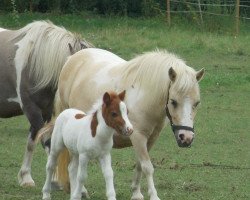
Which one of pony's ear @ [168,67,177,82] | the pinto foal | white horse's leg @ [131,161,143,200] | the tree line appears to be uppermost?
pony's ear @ [168,67,177,82]

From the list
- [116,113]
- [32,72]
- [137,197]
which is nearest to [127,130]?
[116,113]

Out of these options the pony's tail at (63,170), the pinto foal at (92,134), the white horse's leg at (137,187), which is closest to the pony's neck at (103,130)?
the pinto foal at (92,134)

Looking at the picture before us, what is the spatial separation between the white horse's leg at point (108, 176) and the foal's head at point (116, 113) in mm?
315

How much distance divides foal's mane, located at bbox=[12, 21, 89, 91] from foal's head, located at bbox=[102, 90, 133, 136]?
2.40m

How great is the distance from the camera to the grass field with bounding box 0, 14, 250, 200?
8.59m

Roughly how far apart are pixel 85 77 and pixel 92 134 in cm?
164

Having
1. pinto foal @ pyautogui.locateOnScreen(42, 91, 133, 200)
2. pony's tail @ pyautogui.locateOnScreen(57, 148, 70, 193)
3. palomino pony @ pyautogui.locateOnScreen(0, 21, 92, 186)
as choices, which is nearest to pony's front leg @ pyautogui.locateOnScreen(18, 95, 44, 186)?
palomino pony @ pyautogui.locateOnScreen(0, 21, 92, 186)

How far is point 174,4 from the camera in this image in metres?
32.6

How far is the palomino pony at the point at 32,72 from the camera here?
9.11 metres

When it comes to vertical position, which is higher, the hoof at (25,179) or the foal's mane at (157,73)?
the foal's mane at (157,73)

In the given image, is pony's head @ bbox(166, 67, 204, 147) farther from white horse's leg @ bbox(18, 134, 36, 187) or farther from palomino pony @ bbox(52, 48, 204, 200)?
white horse's leg @ bbox(18, 134, 36, 187)

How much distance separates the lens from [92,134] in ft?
23.0

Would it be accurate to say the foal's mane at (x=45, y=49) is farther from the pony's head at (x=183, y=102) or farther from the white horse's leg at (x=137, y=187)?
the pony's head at (x=183, y=102)

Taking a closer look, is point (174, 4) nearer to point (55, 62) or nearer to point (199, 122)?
point (199, 122)
